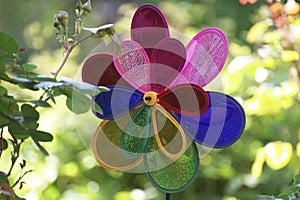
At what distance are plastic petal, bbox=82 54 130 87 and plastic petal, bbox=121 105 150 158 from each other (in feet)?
0.14

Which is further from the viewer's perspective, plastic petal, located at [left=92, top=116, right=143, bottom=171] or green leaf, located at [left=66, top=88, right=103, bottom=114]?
plastic petal, located at [left=92, top=116, right=143, bottom=171]

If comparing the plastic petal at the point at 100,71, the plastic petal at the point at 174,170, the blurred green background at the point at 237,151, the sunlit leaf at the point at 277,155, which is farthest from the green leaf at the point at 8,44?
the sunlit leaf at the point at 277,155

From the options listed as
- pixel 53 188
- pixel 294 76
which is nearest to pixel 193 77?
pixel 294 76

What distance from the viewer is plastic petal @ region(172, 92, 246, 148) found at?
2.12 feet

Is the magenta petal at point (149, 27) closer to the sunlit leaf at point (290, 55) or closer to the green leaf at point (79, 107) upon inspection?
the green leaf at point (79, 107)

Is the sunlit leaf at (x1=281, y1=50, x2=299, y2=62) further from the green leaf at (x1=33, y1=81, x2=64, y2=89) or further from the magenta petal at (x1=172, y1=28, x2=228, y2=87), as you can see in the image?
the green leaf at (x1=33, y1=81, x2=64, y2=89)

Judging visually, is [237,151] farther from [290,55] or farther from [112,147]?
[112,147]

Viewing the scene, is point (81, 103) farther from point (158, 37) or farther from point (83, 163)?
point (83, 163)

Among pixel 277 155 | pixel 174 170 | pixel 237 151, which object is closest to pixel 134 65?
pixel 174 170

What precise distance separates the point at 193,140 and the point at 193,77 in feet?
0.26

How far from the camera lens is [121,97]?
651 mm

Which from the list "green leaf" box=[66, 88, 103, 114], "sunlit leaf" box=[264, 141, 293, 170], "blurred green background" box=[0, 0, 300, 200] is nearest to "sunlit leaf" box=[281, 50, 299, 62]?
"blurred green background" box=[0, 0, 300, 200]

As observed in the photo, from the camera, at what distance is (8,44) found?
0.61 m

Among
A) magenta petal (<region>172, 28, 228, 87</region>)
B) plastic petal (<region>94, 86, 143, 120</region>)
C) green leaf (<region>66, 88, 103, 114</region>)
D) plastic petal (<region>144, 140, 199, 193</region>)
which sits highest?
magenta petal (<region>172, 28, 228, 87</region>)
